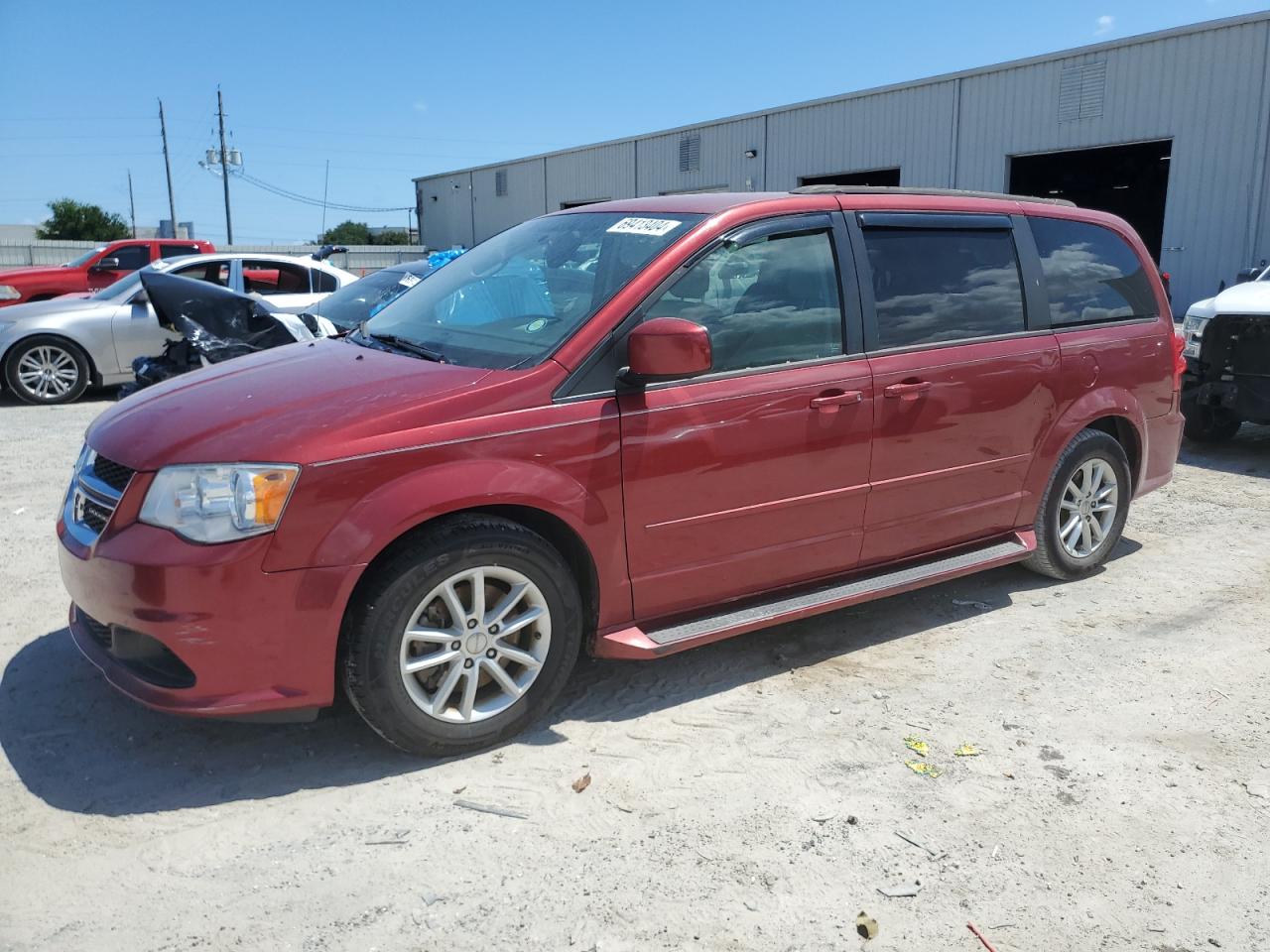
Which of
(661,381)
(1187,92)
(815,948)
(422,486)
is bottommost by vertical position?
(815,948)

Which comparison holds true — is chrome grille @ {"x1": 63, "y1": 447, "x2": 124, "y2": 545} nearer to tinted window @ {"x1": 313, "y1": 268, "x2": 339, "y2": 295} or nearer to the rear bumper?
the rear bumper

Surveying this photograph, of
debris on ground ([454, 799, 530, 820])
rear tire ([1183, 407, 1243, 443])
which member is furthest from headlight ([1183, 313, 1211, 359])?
debris on ground ([454, 799, 530, 820])

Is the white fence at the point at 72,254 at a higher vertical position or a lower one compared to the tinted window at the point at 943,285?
higher

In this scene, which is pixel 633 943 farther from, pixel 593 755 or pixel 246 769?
pixel 246 769

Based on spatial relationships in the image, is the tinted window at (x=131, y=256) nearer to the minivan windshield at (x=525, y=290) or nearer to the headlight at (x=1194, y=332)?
the minivan windshield at (x=525, y=290)

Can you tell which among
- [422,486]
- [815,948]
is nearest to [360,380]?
[422,486]

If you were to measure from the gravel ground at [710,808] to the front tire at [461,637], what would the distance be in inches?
6.6

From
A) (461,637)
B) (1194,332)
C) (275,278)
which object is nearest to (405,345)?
(461,637)

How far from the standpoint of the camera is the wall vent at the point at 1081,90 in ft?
62.0

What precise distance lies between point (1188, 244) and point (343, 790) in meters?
18.5

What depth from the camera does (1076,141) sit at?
19438mm

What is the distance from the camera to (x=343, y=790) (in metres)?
3.21

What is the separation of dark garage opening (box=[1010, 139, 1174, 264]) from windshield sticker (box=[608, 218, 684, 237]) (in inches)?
694

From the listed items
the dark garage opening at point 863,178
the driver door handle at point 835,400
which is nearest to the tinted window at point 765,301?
the driver door handle at point 835,400
